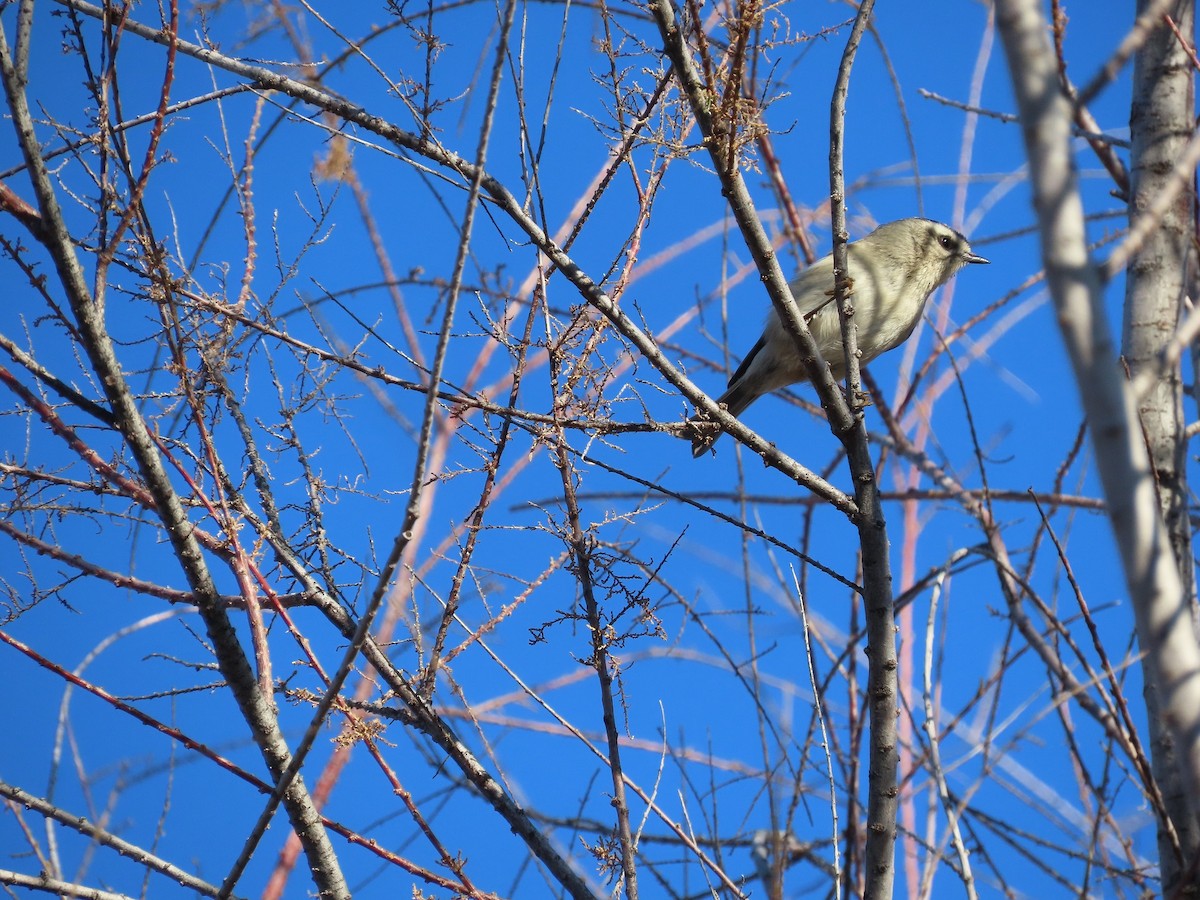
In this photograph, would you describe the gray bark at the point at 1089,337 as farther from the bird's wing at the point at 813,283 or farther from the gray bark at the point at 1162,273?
the bird's wing at the point at 813,283

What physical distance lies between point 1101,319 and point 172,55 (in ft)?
5.35

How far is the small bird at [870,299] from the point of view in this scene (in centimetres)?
400

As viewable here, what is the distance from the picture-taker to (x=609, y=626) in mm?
2295

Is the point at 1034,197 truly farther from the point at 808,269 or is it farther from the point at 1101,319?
the point at 808,269

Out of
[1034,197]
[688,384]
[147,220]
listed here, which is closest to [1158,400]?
[688,384]

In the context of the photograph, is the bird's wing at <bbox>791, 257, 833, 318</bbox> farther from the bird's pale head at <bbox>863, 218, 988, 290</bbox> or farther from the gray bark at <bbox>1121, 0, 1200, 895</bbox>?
the gray bark at <bbox>1121, 0, 1200, 895</bbox>

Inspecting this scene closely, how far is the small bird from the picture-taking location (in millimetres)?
3998

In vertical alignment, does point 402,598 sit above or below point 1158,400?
below

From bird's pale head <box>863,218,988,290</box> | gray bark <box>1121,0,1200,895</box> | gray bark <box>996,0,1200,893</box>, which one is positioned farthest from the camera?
bird's pale head <box>863,218,988,290</box>

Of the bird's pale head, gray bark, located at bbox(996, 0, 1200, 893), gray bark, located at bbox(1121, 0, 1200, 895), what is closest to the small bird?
the bird's pale head

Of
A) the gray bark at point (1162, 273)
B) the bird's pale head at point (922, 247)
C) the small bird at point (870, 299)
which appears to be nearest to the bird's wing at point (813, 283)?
the small bird at point (870, 299)

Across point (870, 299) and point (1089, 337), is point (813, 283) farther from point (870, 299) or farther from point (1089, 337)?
point (1089, 337)

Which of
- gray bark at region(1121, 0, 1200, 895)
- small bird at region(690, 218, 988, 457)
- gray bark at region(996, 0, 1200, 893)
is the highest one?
small bird at region(690, 218, 988, 457)

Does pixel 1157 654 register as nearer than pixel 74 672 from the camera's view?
Yes
